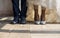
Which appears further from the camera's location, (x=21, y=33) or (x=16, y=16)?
(x=16, y=16)

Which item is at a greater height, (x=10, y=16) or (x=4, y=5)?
(x=4, y=5)

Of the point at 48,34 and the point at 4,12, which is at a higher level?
the point at 4,12

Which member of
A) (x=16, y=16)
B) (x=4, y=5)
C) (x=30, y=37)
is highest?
(x=4, y=5)

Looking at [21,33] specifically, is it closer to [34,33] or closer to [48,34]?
[34,33]

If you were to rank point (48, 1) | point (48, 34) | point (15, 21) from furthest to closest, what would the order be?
point (15, 21) → point (48, 1) → point (48, 34)

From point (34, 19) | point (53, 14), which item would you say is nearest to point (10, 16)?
point (34, 19)

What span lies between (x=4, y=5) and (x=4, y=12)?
0.46 feet

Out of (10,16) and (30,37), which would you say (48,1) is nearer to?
(30,37)

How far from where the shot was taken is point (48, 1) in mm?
2102

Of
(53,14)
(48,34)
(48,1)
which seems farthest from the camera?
(53,14)

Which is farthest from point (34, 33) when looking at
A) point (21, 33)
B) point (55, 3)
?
point (55, 3)

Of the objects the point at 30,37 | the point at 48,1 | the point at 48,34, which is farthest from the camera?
the point at 48,1

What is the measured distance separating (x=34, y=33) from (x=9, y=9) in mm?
1291

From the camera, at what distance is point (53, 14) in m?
2.45
